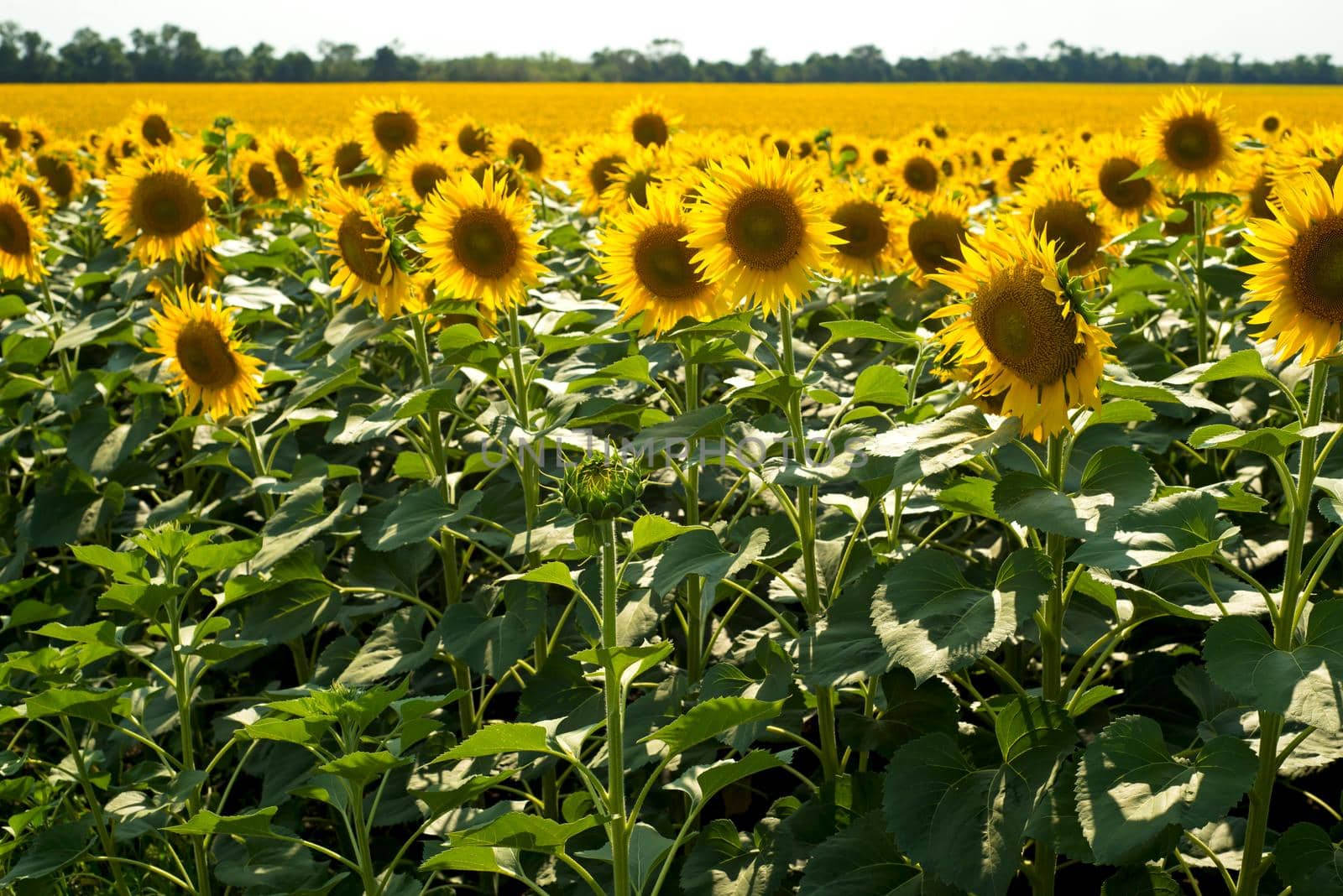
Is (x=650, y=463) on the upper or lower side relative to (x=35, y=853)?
upper

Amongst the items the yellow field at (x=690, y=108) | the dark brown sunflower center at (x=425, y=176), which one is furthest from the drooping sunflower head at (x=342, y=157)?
the yellow field at (x=690, y=108)

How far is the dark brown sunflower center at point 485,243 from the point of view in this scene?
3.31 m

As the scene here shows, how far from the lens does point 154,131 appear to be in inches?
283

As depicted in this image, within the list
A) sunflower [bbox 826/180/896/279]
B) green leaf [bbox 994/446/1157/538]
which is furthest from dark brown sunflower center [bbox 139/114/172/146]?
green leaf [bbox 994/446/1157/538]

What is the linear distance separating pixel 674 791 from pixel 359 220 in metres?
1.84

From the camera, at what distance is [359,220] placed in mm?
3490

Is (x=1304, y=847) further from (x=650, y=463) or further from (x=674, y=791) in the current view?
(x=650, y=463)

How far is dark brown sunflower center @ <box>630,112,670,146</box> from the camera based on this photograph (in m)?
5.86

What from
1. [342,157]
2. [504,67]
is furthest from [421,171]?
[504,67]

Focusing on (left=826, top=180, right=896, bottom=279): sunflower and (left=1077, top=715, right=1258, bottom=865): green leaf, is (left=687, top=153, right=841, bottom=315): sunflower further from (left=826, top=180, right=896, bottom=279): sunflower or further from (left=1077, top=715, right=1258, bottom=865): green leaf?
(left=826, top=180, right=896, bottom=279): sunflower

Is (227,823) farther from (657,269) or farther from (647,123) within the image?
(647,123)

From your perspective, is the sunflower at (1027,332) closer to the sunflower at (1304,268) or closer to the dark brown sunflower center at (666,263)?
the sunflower at (1304,268)

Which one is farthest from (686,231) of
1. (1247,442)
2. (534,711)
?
(1247,442)

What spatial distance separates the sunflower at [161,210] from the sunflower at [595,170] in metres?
1.48
